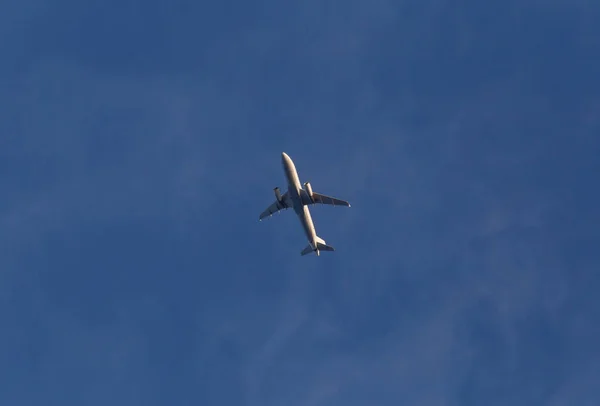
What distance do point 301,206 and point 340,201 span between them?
388 inches

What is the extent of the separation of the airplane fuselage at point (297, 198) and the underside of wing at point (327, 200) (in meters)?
2.81

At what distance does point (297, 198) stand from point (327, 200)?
332 inches

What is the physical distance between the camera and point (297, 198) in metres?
190

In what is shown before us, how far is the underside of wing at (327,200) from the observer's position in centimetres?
19325

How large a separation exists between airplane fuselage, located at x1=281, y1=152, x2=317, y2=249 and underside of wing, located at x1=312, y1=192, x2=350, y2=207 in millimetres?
2813

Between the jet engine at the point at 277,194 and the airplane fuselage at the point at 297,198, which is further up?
the jet engine at the point at 277,194

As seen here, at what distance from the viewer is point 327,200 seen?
195 meters

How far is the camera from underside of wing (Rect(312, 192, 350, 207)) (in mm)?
193250

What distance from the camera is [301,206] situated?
7539 inches

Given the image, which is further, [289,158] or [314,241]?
[314,241]

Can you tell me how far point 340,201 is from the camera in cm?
19612

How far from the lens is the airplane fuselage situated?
608 feet

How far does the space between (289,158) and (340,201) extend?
17.8 m

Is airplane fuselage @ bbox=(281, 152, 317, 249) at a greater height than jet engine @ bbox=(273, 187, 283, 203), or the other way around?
jet engine @ bbox=(273, 187, 283, 203)
